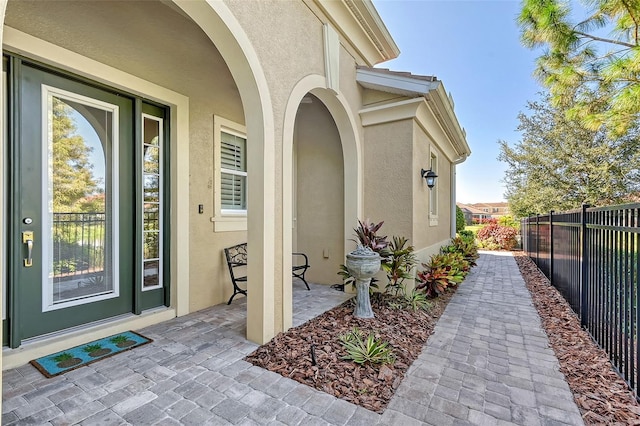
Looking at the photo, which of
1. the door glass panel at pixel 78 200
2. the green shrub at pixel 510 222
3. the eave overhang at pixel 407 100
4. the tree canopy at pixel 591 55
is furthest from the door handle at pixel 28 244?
the green shrub at pixel 510 222

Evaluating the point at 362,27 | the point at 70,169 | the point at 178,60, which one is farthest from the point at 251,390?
the point at 362,27

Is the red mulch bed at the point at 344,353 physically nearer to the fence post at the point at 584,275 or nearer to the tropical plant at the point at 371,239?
the tropical plant at the point at 371,239

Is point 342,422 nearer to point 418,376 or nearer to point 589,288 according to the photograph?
point 418,376

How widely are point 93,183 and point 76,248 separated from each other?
786 mm

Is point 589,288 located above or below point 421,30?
below

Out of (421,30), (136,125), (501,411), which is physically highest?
(421,30)

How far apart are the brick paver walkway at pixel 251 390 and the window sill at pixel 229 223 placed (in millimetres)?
1595

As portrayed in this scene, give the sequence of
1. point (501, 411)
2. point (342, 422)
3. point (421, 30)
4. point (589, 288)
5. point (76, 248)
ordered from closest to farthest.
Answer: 1. point (342, 422)
2. point (501, 411)
3. point (76, 248)
4. point (589, 288)
5. point (421, 30)

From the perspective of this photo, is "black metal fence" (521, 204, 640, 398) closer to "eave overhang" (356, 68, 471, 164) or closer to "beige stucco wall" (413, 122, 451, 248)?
"beige stucco wall" (413, 122, 451, 248)

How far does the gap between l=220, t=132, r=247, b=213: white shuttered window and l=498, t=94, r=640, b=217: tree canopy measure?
12.0 m

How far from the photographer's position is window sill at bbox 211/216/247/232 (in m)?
4.77

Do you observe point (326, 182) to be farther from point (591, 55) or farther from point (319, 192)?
point (591, 55)

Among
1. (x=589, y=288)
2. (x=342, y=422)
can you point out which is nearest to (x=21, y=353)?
(x=342, y=422)

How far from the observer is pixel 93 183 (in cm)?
362
